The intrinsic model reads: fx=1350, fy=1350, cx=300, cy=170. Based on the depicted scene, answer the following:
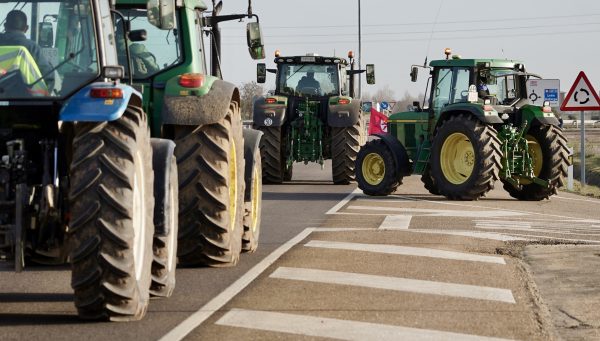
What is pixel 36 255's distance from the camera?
990cm

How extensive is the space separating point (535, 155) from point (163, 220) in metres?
15.7

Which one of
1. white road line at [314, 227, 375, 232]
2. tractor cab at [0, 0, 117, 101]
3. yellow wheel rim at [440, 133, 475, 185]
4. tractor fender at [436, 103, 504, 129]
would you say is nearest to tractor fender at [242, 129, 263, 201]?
white road line at [314, 227, 375, 232]

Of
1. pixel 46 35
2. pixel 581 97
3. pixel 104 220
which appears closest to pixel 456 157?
pixel 581 97

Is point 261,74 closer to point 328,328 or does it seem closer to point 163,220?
point 163,220

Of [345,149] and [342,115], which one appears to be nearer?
[345,149]

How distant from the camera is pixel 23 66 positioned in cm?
995

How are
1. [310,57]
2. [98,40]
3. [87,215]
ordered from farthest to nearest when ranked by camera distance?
[310,57] → [98,40] → [87,215]

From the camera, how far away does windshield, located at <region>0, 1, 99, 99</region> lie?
32.4 ft

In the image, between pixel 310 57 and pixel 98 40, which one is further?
pixel 310 57

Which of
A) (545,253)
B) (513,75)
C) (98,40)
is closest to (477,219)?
(545,253)

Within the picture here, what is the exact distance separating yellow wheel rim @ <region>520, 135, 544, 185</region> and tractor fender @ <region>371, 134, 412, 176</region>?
6.93 feet

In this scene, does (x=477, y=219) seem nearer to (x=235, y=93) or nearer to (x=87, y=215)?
(x=235, y=93)

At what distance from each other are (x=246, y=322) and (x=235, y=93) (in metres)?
3.99

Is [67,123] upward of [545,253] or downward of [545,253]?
upward
